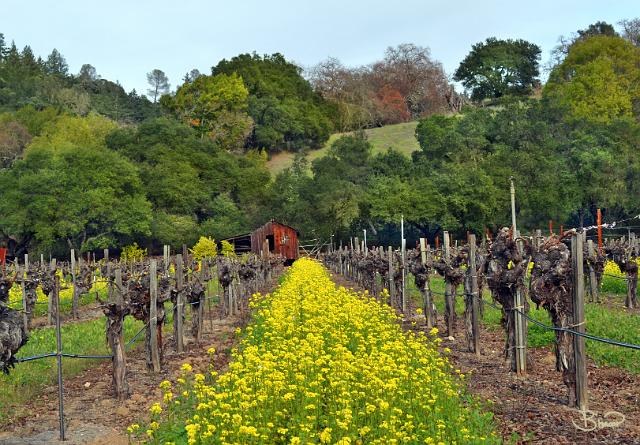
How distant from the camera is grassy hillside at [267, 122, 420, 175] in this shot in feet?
344

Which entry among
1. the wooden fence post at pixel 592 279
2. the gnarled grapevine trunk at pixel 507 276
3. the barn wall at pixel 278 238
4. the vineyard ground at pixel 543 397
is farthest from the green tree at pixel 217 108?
the gnarled grapevine trunk at pixel 507 276

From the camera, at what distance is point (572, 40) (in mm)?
116812

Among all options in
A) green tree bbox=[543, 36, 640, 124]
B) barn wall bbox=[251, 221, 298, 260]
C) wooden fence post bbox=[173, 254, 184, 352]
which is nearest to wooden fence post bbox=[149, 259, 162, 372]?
wooden fence post bbox=[173, 254, 184, 352]

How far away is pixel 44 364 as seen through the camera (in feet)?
47.9

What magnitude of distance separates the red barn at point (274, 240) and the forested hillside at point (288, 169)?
4.76 meters

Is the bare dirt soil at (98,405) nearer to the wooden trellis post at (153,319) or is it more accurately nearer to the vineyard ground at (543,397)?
the wooden trellis post at (153,319)

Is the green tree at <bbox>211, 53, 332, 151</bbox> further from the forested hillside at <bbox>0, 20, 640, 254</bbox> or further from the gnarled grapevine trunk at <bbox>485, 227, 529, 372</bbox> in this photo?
the gnarled grapevine trunk at <bbox>485, 227, 529, 372</bbox>

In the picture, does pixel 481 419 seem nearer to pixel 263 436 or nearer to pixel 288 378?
→ pixel 288 378

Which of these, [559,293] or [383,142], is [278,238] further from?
[383,142]

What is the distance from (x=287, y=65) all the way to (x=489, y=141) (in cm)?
6426

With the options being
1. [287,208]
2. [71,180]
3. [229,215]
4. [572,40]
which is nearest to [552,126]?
[287,208]

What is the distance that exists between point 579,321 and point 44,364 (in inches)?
424

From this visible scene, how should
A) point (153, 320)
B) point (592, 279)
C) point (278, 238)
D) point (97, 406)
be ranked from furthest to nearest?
1. point (278, 238)
2. point (592, 279)
3. point (153, 320)
4. point (97, 406)

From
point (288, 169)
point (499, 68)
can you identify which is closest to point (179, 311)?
point (288, 169)
